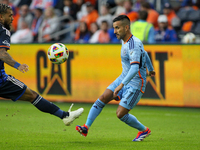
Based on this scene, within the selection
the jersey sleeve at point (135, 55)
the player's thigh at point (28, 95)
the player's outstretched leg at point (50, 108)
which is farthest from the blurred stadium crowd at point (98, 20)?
the player's thigh at point (28, 95)

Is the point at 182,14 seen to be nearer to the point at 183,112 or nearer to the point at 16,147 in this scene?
the point at 183,112

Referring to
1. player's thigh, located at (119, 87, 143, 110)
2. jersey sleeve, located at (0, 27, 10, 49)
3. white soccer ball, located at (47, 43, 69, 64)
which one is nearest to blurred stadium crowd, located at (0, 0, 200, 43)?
white soccer ball, located at (47, 43, 69, 64)

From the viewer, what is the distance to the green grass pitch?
5914mm

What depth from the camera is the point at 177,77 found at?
10.2m

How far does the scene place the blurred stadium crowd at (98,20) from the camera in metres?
12.2

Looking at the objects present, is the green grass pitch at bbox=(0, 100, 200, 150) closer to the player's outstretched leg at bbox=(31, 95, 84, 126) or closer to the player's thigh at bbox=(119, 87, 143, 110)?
the player's outstretched leg at bbox=(31, 95, 84, 126)

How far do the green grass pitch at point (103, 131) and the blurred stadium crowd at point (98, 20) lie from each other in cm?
269

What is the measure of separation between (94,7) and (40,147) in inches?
411

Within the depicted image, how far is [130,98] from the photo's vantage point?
6.14m

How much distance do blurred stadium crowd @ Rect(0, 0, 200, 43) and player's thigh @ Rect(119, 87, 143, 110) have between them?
4680mm

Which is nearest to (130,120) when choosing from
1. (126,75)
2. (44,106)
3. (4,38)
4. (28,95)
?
(126,75)

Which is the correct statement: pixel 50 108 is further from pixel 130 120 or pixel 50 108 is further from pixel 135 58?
pixel 135 58

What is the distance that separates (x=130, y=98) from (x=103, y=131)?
57.7 inches

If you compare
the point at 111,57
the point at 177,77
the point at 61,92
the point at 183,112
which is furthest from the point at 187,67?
the point at 61,92
